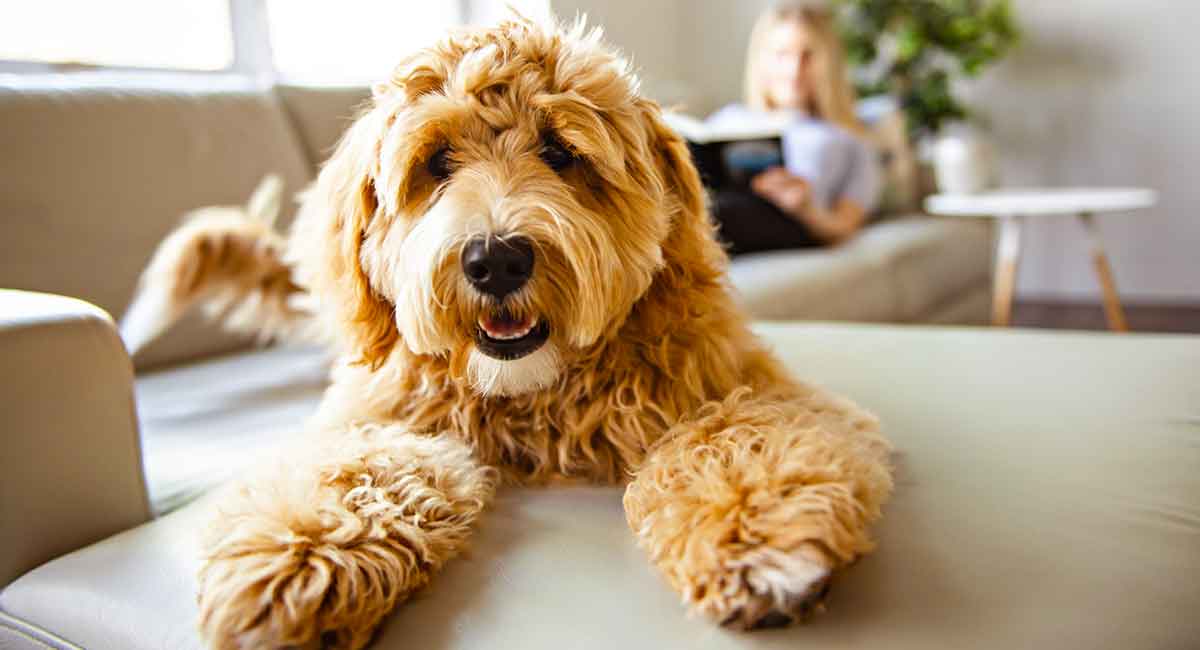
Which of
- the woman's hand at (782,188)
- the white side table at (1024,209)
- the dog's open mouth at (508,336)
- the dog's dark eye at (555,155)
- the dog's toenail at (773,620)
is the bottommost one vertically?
the white side table at (1024,209)

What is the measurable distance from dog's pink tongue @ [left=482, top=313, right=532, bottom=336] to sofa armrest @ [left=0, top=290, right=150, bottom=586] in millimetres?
619

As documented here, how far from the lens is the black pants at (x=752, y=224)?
138 inches

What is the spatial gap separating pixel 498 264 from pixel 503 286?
0.12 feet

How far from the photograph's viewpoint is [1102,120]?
559cm

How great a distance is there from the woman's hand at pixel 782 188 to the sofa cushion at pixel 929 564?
2.12m

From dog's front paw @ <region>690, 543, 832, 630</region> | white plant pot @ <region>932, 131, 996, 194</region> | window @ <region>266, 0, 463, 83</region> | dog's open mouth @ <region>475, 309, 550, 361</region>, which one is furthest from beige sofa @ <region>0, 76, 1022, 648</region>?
window @ <region>266, 0, 463, 83</region>

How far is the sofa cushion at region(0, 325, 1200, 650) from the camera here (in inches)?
37.7

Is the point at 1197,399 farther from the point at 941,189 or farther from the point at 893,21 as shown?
the point at 893,21

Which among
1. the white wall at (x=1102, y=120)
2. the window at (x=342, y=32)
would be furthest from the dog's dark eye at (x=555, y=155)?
the white wall at (x=1102, y=120)

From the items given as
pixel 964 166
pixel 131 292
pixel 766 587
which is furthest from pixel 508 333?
pixel 964 166

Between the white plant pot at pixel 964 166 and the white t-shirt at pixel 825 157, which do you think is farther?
the white plant pot at pixel 964 166

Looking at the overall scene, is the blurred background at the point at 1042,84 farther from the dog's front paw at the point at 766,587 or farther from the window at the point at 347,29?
the dog's front paw at the point at 766,587

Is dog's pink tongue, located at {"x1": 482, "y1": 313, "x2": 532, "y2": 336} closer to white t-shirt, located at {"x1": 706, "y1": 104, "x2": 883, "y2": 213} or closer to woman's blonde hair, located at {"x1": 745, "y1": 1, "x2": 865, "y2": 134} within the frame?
white t-shirt, located at {"x1": 706, "y1": 104, "x2": 883, "y2": 213}

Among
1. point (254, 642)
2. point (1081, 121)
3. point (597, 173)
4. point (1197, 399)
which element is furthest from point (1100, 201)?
point (254, 642)
